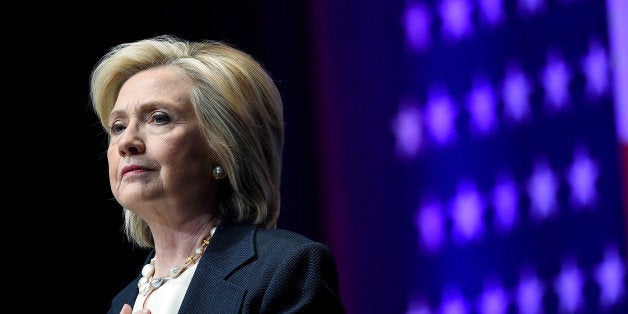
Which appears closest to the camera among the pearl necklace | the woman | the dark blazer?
the dark blazer

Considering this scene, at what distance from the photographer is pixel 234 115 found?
195 centimetres

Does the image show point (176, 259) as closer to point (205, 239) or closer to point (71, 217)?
point (205, 239)

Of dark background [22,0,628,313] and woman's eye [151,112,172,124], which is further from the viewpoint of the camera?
dark background [22,0,628,313]

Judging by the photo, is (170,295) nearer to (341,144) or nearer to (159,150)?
(159,150)

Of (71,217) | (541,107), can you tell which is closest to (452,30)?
(541,107)

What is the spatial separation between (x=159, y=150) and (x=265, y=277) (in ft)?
1.17

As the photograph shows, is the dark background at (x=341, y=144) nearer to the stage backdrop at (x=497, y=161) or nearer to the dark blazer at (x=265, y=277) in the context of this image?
the stage backdrop at (x=497, y=161)

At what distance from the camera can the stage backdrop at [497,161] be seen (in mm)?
3244

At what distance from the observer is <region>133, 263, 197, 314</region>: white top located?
1.89 meters

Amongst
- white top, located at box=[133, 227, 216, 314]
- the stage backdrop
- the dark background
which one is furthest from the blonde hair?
the stage backdrop

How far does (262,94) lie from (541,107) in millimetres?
1568

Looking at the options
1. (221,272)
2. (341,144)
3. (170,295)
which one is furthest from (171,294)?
(341,144)

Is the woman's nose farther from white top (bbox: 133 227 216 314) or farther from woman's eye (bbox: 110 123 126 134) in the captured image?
white top (bbox: 133 227 216 314)

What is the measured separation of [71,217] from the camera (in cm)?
308
